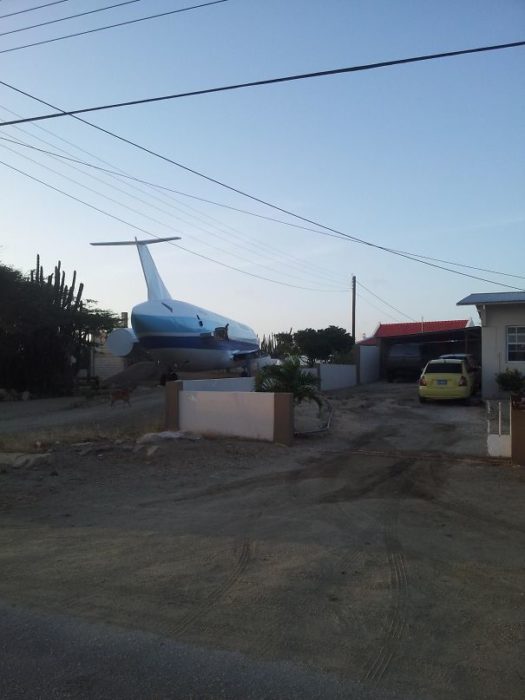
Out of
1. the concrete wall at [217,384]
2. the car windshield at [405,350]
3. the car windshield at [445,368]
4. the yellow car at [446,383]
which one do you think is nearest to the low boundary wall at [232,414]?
the concrete wall at [217,384]

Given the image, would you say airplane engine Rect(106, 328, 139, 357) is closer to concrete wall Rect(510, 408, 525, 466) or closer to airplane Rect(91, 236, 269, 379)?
airplane Rect(91, 236, 269, 379)

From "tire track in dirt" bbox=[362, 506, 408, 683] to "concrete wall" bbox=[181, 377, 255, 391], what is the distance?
9.52m

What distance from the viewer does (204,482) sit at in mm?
11438

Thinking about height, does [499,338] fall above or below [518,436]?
above

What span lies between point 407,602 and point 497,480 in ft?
19.1

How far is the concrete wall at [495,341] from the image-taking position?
23.9m

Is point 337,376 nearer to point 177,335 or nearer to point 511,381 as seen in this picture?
point 177,335

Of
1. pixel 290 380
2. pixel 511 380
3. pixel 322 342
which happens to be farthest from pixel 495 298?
pixel 322 342

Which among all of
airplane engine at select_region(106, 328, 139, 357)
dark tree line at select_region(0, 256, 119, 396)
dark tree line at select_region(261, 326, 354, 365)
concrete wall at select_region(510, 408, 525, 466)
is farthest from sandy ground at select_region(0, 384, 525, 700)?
dark tree line at select_region(261, 326, 354, 365)

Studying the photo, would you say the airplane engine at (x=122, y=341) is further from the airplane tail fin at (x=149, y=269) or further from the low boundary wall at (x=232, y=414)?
the low boundary wall at (x=232, y=414)

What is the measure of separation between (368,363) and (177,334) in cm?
1087

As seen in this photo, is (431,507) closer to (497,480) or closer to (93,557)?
(497,480)

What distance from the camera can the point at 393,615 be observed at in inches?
208

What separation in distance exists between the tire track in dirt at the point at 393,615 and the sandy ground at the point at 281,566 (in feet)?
0.05
